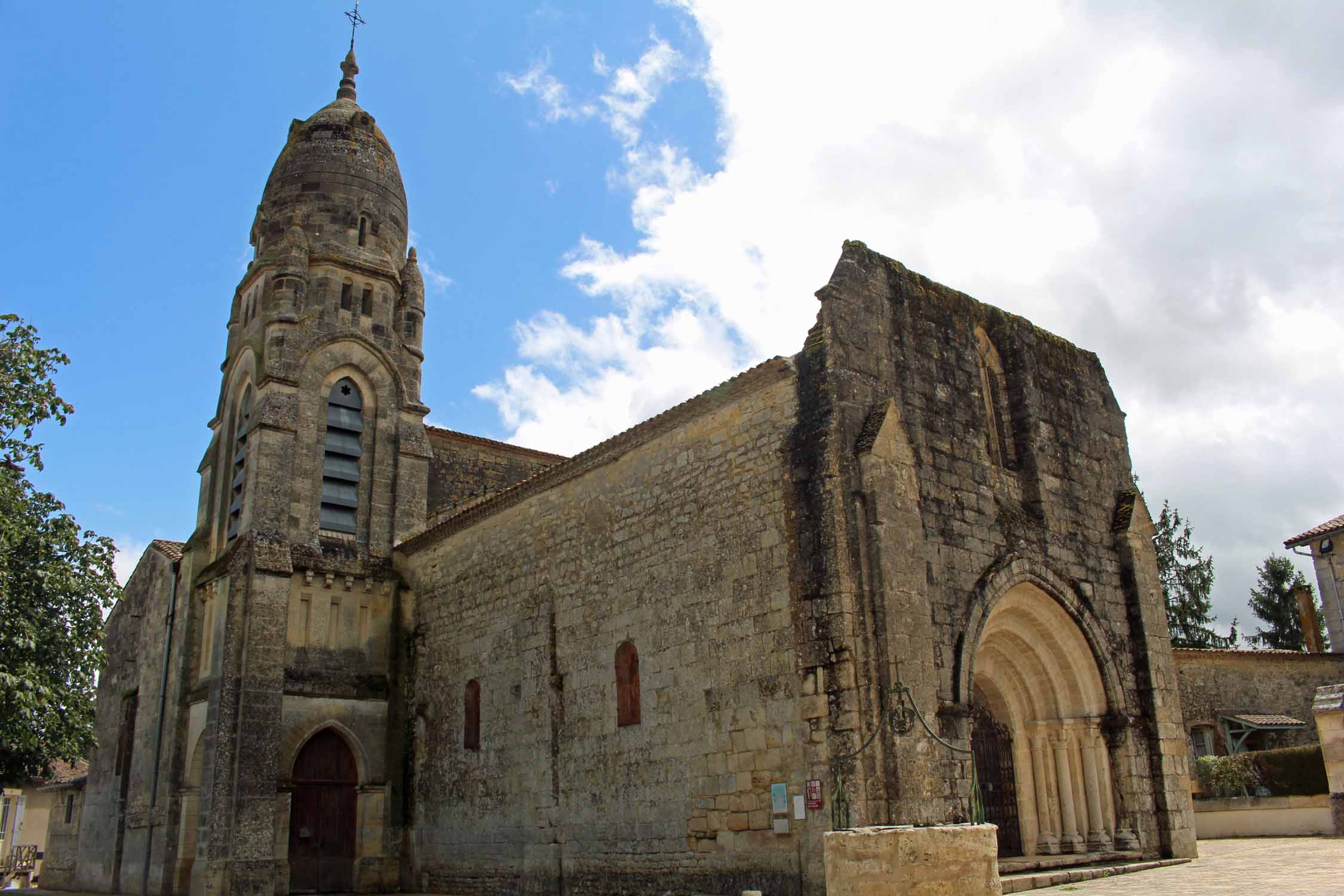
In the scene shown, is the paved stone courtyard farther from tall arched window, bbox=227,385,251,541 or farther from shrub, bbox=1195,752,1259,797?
tall arched window, bbox=227,385,251,541

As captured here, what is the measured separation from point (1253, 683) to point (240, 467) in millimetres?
22088

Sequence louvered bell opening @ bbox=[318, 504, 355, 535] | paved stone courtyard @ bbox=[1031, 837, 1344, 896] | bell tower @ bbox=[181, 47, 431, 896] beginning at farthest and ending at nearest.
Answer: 1. louvered bell opening @ bbox=[318, 504, 355, 535]
2. bell tower @ bbox=[181, 47, 431, 896]
3. paved stone courtyard @ bbox=[1031, 837, 1344, 896]

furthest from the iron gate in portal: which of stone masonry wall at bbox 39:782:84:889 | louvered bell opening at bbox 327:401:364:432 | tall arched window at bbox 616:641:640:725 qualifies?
stone masonry wall at bbox 39:782:84:889

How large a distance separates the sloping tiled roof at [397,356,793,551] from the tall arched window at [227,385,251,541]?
2871 millimetres

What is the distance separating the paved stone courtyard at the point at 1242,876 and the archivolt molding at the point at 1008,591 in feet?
7.07

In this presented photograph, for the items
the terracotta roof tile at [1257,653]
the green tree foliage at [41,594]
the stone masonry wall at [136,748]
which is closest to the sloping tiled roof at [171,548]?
the stone masonry wall at [136,748]

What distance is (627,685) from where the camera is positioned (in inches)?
527

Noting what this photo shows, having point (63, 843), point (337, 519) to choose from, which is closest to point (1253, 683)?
point (337, 519)

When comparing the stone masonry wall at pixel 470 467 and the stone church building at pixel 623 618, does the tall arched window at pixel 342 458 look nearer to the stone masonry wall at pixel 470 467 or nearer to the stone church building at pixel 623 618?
the stone church building at pixel 623 618

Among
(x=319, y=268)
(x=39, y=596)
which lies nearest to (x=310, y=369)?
(x=319, y=268)

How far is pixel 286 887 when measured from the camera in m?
15.9

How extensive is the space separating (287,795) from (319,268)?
375 inches

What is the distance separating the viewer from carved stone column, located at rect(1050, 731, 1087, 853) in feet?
42.2

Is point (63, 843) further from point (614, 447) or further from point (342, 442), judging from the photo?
point (614, 447)
